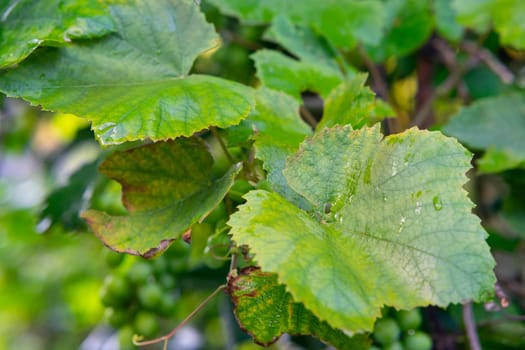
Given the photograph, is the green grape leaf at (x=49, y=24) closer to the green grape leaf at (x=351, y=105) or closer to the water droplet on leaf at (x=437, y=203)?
the green grape leaf at (x=351, y=105)

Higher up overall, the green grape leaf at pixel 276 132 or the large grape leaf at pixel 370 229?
the large grape leaf at pixel 370 229

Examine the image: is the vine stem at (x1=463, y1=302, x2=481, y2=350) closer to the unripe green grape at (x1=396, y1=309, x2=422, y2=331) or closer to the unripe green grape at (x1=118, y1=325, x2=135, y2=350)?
the unripe green grape at (x1=396, y1=309, x2=422, y2=331)

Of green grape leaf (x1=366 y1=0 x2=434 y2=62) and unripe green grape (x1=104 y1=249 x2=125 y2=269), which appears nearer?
unripe green grape (x1=104 y1=249 x2=125 y2=269)

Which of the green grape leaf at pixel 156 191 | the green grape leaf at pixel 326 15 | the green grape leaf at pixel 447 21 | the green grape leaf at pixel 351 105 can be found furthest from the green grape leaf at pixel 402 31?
the green grape leaf at pixel 156 191

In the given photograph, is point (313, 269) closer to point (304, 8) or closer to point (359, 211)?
point (359, 211)

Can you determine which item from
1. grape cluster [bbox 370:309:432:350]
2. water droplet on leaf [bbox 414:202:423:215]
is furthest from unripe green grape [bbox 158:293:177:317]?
water droplet on leaf [bbox 414:202:423:215]

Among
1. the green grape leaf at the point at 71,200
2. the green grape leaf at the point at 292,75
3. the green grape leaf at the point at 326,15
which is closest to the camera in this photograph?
the green grape leaf at the point at 292,75

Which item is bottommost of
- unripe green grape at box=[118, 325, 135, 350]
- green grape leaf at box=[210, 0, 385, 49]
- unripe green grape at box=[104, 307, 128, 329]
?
unripe green grape at box=[118, 325, 135, 350]
